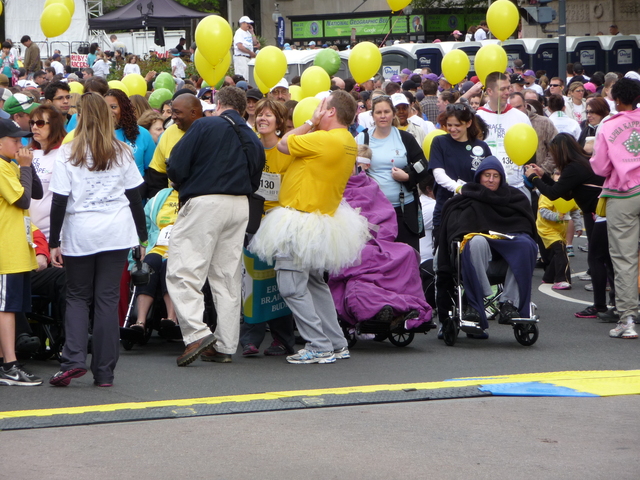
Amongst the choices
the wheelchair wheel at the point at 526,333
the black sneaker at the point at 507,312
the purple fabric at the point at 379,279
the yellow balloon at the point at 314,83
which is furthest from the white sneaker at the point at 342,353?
the yellow balloon at the point at 314,83

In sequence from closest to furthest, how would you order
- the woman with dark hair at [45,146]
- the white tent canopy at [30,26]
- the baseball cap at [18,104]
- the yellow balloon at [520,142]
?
the woman with dark hair at [45,146], the yellow balloon at [520,142], the baseball cap at [18,104], the white tent canopy at [30,26]

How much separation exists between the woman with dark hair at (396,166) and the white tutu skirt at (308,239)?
1462 millimetres

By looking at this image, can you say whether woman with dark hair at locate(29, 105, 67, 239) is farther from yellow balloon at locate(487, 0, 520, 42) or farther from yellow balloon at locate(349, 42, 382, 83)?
yellow balloon at locate(487, 0, 520, 42)

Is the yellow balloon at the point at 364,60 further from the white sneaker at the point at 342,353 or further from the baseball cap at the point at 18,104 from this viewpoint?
the white sneaker at the point at 342,353

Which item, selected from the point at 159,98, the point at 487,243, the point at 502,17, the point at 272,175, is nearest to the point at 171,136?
the point at 272,175

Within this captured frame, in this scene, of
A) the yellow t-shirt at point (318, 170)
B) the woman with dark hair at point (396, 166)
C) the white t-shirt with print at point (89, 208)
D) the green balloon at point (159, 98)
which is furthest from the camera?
the green balloon at point (159, 98)

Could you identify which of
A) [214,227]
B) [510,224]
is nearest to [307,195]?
[214,227]

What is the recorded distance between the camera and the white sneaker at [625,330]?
8.60 meters

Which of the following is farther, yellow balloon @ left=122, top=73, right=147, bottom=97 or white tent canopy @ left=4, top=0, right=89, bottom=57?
white tent canopy @ left=4, top=0, right=89, bottom=57

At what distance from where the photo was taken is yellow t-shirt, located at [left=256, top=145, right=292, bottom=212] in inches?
306

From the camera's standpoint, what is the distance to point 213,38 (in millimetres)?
12336

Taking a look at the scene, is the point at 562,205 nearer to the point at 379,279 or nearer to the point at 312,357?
the point at 379,279

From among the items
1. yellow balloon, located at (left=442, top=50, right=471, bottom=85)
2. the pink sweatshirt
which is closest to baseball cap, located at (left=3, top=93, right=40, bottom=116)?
the pink sweatshirt

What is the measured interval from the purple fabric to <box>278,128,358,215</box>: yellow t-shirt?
2.26ft
